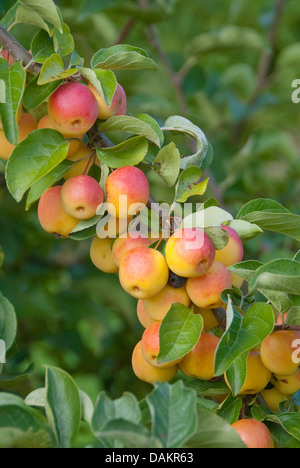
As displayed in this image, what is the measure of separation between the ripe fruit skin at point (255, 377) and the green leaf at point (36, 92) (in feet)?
1.30

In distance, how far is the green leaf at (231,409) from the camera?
0.70 meters

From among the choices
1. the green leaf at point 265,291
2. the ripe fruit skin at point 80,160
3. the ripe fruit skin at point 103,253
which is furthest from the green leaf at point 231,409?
the ripe fruit skin at point 80,160

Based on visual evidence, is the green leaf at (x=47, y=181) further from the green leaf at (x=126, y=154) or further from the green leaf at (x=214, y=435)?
the green leaf at (x=214, y=435)

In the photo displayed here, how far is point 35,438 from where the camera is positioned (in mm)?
581

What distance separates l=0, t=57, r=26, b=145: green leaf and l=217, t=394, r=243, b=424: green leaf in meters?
0.38

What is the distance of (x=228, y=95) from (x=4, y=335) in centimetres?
143

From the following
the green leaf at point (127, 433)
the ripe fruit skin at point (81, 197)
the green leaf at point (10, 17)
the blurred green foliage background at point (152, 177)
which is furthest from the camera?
the blurred green foliage background at point (152, 177)

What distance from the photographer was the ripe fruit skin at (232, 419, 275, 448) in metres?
0.64

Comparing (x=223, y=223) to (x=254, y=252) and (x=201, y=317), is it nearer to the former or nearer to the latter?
(x=201, y=317)

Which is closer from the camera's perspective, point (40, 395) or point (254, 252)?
point (40, 395)

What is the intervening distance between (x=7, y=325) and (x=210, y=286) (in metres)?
0.27

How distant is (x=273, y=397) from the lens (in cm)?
77
